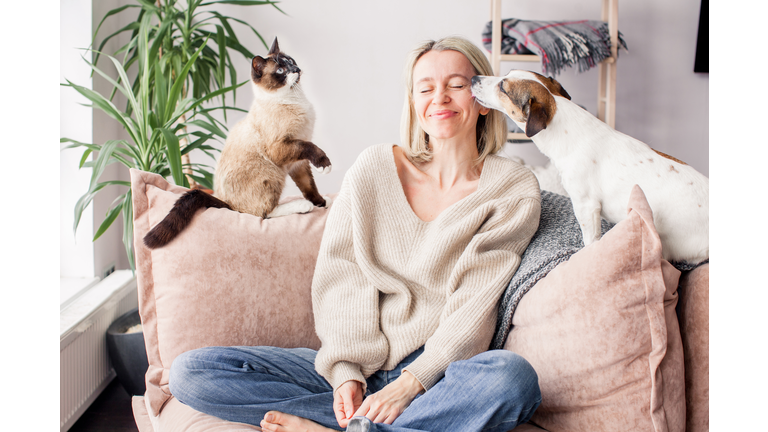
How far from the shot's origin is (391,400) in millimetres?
1035

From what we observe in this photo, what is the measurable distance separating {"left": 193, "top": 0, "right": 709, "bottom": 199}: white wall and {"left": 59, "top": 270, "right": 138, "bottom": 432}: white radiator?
80cm

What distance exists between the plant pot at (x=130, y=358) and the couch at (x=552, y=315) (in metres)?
0.40

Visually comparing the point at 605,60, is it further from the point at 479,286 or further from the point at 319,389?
the point at 319,389

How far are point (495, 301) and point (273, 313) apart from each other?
572mm

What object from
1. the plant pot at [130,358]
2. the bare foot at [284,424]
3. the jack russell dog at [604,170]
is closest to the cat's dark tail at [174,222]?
the bare foot at [284,424]

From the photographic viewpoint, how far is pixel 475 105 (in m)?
1.30

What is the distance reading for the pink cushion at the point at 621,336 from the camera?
94cm

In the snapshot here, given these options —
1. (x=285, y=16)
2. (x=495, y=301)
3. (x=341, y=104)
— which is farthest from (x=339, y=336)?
(x=285, y=16)

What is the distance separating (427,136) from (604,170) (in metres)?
0.54

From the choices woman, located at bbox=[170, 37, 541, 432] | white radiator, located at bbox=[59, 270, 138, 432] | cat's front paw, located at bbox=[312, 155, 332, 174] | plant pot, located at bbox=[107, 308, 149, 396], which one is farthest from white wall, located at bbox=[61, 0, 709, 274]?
cat's front paw, located at bbox=[312, 155, 332, 174]

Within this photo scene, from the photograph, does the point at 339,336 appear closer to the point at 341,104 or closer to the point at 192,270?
the point at 192,270

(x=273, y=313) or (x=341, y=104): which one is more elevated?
(x=341, y=104)

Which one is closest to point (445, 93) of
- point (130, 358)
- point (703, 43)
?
point (130, 358)
